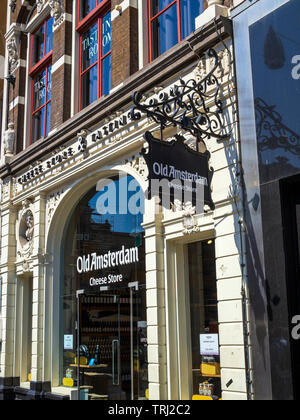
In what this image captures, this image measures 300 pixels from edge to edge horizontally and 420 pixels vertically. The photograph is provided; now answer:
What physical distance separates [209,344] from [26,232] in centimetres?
823

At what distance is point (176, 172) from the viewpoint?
783 centimetres

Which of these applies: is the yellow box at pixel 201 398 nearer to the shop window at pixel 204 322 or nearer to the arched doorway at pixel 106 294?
the shop window at pixel 204 322

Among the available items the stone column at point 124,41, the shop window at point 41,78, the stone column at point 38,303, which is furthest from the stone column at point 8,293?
the stone column at point 124,41

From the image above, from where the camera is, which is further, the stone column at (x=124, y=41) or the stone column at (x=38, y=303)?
the stone column at (x=38, y=303)

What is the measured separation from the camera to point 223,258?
875 cm

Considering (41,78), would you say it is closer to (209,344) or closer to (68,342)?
(68,342)

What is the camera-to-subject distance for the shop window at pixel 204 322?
30.2 feet

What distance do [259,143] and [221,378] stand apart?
3.77 m

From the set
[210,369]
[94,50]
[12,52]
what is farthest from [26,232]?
[210,369]

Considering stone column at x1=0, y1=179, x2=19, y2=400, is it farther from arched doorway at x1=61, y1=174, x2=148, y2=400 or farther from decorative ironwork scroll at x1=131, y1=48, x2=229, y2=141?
decorative ironwork scroll at x1=131, y1=48, x2=229, y2=141

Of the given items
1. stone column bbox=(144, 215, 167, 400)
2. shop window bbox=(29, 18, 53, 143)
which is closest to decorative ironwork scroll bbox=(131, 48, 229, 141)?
stone column bbox=(144, 215, 167, 400)

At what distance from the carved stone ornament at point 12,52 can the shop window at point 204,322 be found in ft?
35.0

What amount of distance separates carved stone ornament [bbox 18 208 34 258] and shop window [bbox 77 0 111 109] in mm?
3798

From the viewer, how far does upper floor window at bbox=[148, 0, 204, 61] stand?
10.7 meters
